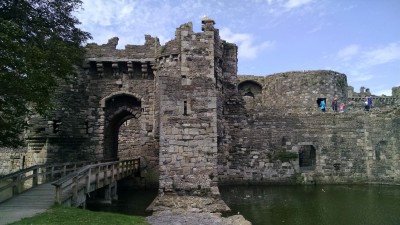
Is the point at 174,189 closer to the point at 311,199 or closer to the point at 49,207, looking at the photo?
the point at 49,207

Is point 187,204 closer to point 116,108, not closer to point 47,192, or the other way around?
point 47,192

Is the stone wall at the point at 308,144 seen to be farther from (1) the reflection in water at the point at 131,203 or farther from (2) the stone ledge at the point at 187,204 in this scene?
(2) the stone ledge at the point at 187,204

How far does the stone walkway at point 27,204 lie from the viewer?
877 cm

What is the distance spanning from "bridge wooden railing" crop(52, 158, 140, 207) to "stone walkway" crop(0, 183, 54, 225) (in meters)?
0.44

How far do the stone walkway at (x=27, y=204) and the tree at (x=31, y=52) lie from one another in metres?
2.38

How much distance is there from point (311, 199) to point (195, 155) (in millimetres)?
5646

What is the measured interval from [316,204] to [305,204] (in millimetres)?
439

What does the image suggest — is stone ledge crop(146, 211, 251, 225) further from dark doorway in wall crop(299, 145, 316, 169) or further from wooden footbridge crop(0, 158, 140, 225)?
dark doorway in wall crop(299, 145, 316, 169)

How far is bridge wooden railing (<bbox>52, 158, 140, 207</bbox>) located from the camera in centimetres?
1048

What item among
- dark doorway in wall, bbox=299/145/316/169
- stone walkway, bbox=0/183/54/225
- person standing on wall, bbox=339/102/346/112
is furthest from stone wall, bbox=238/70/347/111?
stone walkway, bbox=0/183/54/225

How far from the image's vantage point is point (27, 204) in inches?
409

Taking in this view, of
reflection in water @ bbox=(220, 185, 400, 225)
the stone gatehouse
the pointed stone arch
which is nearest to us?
reflection in water @ bbox=(220, 185, 400, 225)

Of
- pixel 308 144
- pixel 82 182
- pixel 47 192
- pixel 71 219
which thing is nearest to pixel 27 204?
pixel 47 192

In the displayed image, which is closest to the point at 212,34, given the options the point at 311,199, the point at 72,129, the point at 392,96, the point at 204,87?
the point at 204,87
